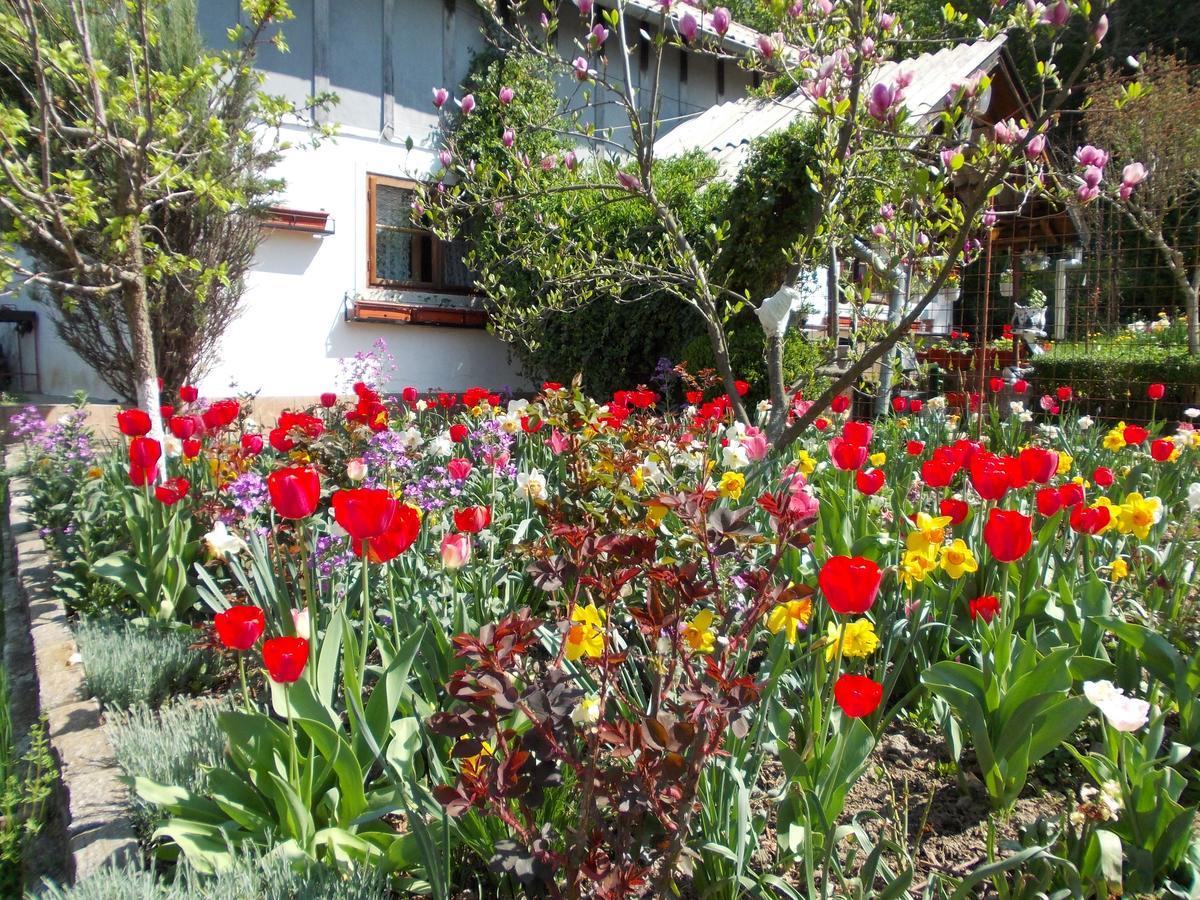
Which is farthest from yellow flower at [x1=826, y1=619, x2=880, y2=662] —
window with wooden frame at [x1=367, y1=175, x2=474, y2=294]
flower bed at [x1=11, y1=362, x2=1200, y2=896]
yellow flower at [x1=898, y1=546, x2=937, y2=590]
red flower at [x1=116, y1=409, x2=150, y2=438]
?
window with wooden frame at [x1=367, y1=175, x2=474, y2=294]

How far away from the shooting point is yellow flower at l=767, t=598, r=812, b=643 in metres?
1.35

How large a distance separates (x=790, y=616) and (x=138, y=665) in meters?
1.80

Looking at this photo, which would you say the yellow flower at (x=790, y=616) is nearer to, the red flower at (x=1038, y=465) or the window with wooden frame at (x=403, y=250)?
the red flower at (x=1038, y=465)

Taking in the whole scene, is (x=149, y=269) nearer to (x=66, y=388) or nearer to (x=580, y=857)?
(x=580, y=857)

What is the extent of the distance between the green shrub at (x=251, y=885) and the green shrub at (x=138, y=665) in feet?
2.89

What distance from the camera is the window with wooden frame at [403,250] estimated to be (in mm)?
8719

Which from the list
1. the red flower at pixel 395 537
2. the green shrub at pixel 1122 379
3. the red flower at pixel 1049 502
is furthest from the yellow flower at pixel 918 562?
the green shrub at pixel 1122 379

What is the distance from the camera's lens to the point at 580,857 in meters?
1.16

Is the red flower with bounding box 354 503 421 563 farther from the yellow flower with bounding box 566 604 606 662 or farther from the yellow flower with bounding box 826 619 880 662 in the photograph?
the yellow flower with bounding box 826 619 880 662

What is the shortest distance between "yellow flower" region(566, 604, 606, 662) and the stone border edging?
92 centimetres

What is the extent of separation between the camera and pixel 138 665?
7.13ft

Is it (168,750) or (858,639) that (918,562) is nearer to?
(858,639)

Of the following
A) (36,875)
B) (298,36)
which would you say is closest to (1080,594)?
(36,875)

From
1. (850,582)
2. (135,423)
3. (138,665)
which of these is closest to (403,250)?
(135,423)
